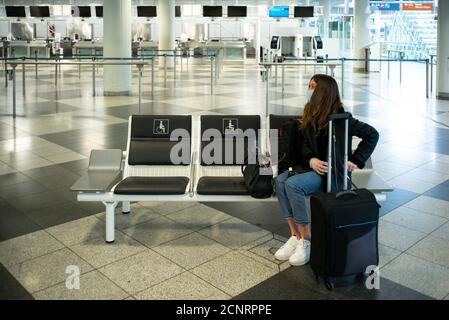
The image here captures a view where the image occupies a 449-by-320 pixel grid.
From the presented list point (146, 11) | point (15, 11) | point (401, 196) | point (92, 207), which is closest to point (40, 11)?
point (15, 11)

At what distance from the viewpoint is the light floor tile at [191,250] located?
377cm

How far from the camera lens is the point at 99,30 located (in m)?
33.9

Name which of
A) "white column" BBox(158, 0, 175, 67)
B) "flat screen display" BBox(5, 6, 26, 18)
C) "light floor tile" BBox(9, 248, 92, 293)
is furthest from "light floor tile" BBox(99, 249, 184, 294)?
"flat screen display" BBox(5, 6, 26, 18)

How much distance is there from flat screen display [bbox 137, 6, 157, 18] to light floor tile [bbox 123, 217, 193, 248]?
28.1 metres

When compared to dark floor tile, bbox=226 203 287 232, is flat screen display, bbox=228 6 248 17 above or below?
above

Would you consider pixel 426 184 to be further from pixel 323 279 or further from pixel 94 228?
pixel 94 228

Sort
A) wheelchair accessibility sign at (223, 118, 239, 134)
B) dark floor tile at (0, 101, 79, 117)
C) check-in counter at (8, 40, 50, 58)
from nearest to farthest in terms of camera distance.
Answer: wheelchair accessibility sign at (223, 118, 239, 134) → dark floor tile at (0, 101, 79, 117) → check-in counter at (8, 40, 50, 58)

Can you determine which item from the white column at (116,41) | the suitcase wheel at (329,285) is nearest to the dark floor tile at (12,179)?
the suitcase wheel at (329,285)

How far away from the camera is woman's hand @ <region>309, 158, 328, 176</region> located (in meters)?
3.61

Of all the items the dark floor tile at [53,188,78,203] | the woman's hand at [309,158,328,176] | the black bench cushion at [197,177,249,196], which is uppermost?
the woman's hand at [309,158,328,176]

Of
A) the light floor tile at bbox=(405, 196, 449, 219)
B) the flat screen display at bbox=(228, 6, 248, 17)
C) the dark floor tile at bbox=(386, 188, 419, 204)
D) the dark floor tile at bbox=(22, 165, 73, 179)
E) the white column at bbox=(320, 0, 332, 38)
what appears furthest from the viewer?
the white column at bbox=(320, 0, 332, 38)

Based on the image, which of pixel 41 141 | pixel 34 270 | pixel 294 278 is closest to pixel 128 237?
pixel 34 270

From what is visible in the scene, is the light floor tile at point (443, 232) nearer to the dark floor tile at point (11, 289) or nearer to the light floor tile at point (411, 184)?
the light floor tile at point (411, 184)

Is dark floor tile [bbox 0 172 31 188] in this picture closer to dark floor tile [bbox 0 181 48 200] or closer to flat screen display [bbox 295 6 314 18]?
dark floor tile [bbox 0 181 48 200]
